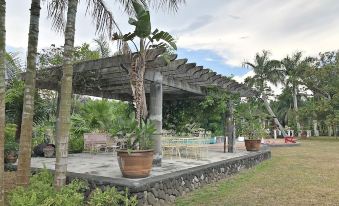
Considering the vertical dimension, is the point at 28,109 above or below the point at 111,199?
above

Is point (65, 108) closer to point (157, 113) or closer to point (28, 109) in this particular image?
point (28, 109)

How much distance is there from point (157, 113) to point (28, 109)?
3.08m

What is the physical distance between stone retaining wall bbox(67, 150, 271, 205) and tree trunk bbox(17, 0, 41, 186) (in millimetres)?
990

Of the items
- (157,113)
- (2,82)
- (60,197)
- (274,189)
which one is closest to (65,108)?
(2,82)

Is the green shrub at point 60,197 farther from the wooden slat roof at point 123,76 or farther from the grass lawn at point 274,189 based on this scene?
the wooden slat roof at point 123,76

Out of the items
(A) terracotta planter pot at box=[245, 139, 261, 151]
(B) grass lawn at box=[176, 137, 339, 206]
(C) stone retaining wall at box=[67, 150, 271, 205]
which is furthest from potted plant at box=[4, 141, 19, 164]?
(A) terracotta planter pot at box=[245, 139, 261, 151]

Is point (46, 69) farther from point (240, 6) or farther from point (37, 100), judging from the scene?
point (240, 6)

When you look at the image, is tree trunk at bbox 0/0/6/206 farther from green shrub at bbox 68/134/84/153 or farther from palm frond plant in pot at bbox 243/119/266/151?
palm frond plant in pot at bbox 243/119/266/151

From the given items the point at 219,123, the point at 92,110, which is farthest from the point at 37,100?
the point at 219,123

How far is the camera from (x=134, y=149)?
5.90 meters

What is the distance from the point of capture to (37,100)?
13.0 m

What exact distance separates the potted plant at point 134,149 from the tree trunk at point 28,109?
1475 millimetres

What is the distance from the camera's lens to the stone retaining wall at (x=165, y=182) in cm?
543

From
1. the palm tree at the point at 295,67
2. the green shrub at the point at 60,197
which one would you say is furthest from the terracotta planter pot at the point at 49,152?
the palm tree at the point at 295,67
